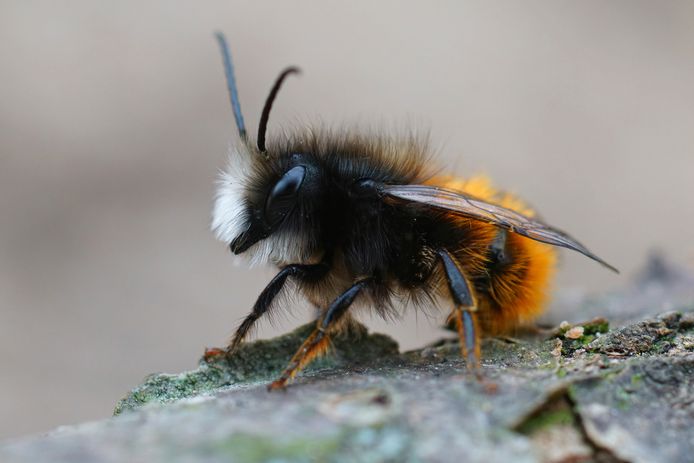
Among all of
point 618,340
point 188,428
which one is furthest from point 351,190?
point 188,428

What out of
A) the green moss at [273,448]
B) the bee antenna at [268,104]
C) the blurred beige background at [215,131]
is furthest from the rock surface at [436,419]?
the blurred beige background at [215,131]

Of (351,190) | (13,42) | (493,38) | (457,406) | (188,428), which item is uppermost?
(13,42)

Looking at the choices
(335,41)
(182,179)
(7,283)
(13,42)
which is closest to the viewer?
(7,283)

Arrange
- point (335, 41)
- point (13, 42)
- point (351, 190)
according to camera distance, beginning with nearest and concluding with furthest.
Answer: point (351, 190) < point (13, 42) < point (335, 41)

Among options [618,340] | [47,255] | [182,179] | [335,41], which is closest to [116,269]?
[47,255]

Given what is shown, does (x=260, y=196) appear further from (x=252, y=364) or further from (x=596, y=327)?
(x=596, y=327)

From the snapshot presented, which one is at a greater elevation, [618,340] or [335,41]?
[335,41]

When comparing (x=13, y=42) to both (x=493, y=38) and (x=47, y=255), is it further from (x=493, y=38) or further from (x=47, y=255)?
(x=493, y=38)

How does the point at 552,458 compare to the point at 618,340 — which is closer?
the point at 552,458
